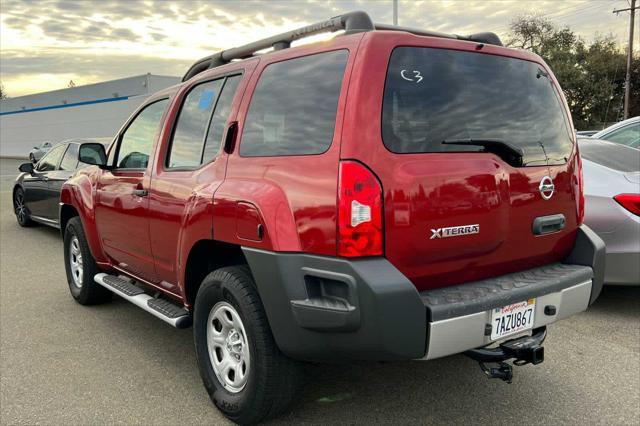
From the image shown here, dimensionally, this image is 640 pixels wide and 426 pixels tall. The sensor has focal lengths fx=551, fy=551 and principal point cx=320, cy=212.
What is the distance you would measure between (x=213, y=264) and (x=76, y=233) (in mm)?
2316

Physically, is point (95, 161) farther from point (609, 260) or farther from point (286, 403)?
point (609, 260)

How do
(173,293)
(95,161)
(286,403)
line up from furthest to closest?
(95,161) < (173,293) < (286,403)

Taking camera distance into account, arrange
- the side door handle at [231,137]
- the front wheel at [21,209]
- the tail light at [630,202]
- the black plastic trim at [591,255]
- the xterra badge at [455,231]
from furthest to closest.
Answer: the front wheel at [21,209], the tail light at [630,202], the black plastic trim at [591,255], the side door handle at [231,137], the xterra badge at [455,231]

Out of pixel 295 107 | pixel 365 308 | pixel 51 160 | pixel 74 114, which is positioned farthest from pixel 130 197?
pixel 74 114

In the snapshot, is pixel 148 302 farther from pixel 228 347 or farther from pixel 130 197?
pixel 228 347

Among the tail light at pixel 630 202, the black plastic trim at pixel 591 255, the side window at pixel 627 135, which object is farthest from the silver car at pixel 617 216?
the side window at pixel 627 135

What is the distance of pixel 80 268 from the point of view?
518 cm

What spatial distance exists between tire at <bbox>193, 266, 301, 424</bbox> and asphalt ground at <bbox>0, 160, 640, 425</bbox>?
0.21 metres

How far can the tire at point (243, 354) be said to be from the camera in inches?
107

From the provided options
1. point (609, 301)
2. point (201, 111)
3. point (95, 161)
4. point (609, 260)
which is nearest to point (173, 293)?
point (201, 111)

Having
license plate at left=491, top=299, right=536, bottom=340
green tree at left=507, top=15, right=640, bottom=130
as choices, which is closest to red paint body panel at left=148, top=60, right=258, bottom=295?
license plate at left=491, top=299, right=536, bottom=340

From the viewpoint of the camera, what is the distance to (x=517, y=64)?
3096 millimetres

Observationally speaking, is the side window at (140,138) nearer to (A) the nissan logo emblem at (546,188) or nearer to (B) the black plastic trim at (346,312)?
(B) the black plastic trim at (346,312)

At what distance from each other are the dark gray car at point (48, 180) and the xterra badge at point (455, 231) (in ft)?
19.8
